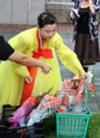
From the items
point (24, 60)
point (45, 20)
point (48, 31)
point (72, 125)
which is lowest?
point (72, 125)

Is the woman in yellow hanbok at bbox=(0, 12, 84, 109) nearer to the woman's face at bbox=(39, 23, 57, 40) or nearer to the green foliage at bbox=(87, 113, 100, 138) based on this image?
the woman's face at bbox=(39, 23, 57, 40)

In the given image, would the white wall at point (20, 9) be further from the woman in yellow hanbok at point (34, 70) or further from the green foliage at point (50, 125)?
the green foliage at point (50, 125)

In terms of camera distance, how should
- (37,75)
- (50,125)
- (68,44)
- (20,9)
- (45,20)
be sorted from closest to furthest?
(45,20)
(37,75)
(50,125)
(68,44)
(20,9)

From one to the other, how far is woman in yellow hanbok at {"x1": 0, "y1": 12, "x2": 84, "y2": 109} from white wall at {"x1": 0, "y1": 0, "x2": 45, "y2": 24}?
27.8 feet

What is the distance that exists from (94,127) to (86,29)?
255 centimetres

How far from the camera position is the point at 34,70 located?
5363mm

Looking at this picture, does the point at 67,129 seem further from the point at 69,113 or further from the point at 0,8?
the point at 0,8

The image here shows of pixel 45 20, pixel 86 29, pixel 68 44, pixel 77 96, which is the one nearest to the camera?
pixel 77 96

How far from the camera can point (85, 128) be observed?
5059 millimetres

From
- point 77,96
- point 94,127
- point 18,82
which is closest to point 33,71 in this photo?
point 18,82

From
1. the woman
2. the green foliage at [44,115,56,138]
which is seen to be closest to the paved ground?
the woman

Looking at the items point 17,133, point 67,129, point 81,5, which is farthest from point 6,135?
point 81,5

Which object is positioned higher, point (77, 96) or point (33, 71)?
point (33, 71)

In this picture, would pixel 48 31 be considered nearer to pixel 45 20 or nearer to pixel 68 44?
pixel 45 20
